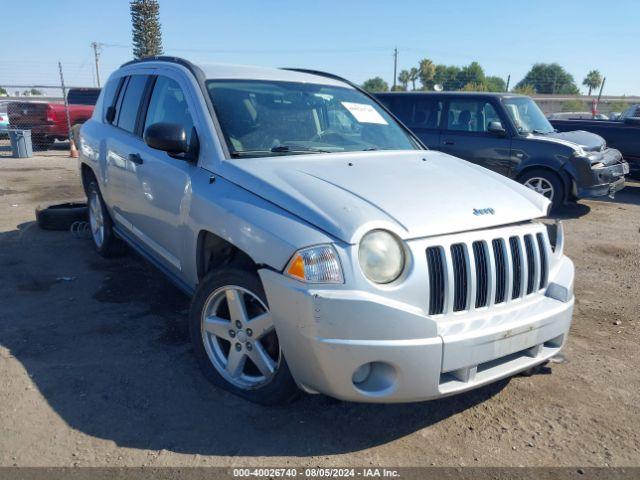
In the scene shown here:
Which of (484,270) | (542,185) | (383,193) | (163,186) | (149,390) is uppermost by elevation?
(383,193)

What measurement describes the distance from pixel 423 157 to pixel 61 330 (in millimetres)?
2913

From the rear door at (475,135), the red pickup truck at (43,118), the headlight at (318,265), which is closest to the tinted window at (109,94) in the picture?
the headlight at (318,265)

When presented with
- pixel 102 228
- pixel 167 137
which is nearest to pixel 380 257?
pixel 167 137

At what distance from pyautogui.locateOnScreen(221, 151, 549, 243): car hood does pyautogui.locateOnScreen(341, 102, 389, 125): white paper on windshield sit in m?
0.71

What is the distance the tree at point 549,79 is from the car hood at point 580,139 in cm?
9230

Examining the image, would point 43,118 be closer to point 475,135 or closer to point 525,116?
point 475,135

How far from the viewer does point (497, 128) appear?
8547 mm

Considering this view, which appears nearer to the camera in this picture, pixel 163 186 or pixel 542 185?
pixel 163 186

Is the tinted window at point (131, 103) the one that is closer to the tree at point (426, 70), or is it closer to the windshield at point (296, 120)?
the windshield at point (296, 120)

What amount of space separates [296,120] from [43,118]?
Result: 15056 mm

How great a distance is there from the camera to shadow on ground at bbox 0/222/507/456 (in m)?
2.82

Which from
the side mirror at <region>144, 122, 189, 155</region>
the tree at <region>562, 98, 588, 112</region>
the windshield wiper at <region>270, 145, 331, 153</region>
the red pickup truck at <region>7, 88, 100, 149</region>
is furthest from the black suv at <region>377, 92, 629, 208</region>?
the tree at <region>562, 98, 588, 112</region>

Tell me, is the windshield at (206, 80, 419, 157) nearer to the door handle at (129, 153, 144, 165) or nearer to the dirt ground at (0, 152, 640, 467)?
the door handle at (129, 153, 144, 165)

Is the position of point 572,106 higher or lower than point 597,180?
higher
